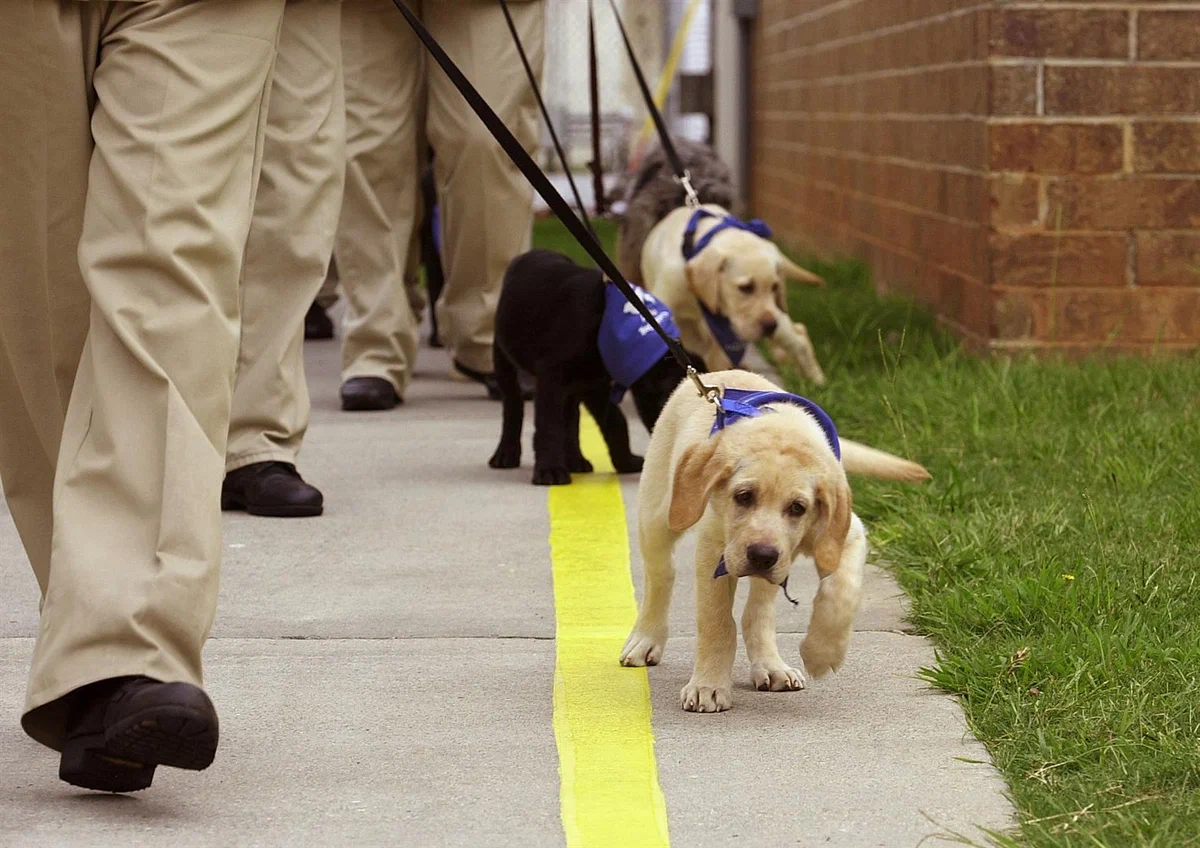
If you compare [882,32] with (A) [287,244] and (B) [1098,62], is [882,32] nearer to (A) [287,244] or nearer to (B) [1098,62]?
(B) [1098,62]

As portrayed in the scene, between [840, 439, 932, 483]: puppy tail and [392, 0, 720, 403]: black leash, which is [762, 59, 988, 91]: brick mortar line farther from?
[392, 0, 720, 403]: black leash

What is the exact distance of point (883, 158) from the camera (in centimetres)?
898

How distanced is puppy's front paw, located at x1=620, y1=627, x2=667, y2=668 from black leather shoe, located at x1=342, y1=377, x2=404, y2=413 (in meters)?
3.22

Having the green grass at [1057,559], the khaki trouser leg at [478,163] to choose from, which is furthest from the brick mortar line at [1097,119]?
the khaki trouser leg at [478,163]

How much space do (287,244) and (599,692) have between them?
2.04 metres

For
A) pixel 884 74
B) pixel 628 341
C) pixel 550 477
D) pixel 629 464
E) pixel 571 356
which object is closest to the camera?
pixel 628 341

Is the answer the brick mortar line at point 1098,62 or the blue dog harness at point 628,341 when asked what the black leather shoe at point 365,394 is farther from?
the brick mortar line at point 1098,62

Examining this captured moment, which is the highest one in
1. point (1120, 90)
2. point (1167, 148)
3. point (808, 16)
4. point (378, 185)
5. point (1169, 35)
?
point (808, 16)

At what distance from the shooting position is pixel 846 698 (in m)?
3.46

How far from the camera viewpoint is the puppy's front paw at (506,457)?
572 cm

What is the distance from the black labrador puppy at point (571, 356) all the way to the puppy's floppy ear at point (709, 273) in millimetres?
1233

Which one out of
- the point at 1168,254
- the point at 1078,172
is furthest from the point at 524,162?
the point at 1168,254

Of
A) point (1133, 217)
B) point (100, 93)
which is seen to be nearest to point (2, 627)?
point (100, 93)

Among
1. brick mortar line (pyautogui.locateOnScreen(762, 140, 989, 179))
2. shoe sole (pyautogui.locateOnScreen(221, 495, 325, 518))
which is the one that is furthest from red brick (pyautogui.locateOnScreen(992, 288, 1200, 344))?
shoe sole (pyautogui.locateOnScreen(221, 495, 325, 518))
